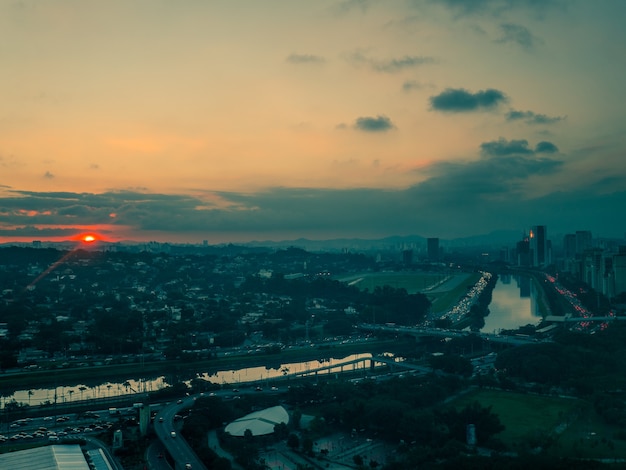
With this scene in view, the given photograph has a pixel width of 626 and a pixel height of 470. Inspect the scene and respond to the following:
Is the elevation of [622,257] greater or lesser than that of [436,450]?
greater

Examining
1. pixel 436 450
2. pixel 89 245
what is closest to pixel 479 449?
pixel 436 450

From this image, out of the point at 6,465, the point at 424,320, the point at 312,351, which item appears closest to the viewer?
the point at 6,465

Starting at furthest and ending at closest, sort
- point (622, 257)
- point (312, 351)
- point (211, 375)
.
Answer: point (622, 257)
point (312, 351)
point (211, 375)

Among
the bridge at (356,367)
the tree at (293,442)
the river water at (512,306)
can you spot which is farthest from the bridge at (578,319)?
the tree at (293,442)

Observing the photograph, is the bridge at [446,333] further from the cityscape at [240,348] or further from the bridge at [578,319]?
the bridge at [578,319]

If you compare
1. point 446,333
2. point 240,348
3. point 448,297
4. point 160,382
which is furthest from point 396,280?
point 160,382

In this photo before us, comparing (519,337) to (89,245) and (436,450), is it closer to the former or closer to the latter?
(436,450)
